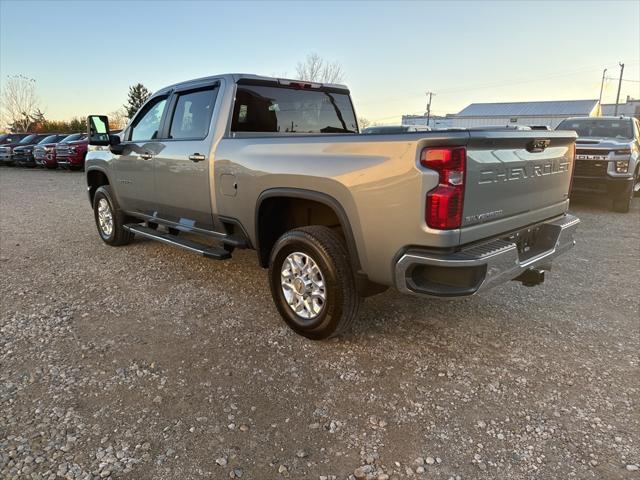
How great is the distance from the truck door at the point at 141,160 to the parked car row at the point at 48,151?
15.2 m

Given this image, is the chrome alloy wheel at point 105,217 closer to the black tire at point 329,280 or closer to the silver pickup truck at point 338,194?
the silver pickup truck at point 338,194

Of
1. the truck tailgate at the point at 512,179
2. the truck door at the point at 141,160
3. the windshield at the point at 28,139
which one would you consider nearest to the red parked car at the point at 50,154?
the windshield at the point at 28,139

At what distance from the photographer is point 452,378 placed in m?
3.03

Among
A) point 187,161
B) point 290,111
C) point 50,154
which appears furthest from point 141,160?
point 50,154

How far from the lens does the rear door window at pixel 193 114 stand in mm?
4379

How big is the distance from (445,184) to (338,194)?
2.47 ft

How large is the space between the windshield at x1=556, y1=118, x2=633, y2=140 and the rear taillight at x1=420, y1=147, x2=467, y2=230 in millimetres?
8416

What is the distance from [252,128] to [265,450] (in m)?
2.81

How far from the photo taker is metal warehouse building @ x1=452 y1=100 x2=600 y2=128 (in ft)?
193

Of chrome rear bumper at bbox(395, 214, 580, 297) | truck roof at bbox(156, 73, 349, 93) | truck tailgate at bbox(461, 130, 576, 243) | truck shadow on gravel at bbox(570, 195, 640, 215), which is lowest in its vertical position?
truck shadow on gravel at bbox(570, 195, 640, 215)

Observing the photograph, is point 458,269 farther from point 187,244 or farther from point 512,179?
point 187,244

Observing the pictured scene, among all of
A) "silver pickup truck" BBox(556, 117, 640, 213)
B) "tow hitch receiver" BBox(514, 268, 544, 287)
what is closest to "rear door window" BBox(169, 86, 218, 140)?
"tow hitch receiver" BBox(514, 268, 544, 287)

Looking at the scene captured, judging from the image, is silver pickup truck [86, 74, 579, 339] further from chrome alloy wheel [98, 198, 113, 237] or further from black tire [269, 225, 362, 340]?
chrome alloy wheel [98, 198, 113, 237]

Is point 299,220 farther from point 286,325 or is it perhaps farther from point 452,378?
point 452,378
